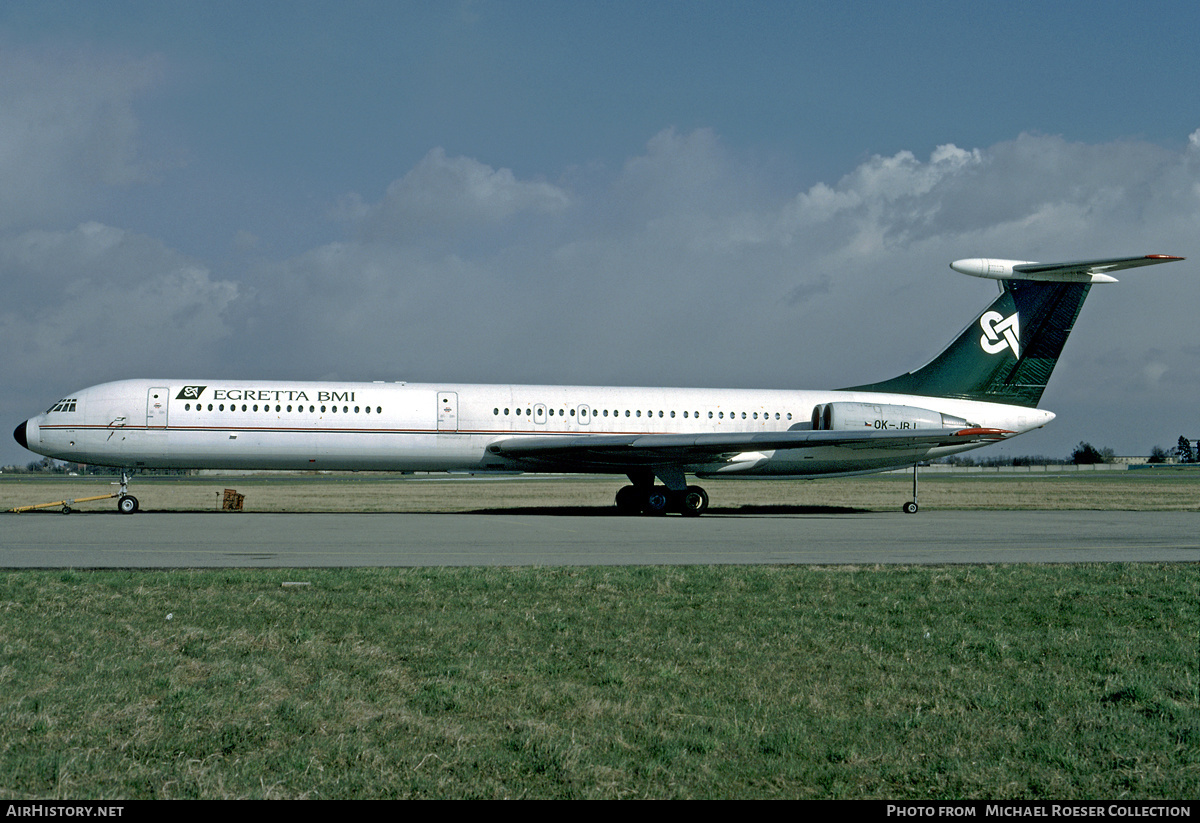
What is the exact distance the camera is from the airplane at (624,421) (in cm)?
2597

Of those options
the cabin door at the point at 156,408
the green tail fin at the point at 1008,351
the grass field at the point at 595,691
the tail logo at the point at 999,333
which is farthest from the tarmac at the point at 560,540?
the tail logo at the point at 999,333

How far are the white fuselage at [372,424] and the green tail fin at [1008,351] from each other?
2613 millimetres

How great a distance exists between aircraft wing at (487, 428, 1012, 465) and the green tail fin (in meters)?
2.99

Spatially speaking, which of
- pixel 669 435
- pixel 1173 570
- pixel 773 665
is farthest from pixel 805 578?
pixel 669 435

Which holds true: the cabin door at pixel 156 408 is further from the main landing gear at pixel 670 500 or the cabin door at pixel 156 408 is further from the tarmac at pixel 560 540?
the main landing gear at pixel 670 500

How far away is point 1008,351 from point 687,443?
12.2 meters

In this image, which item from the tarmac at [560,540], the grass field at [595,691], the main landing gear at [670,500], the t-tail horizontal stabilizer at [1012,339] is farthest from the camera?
the t-tail horizontal stabilizer at [1012,339]

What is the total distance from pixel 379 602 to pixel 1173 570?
34.6 feet

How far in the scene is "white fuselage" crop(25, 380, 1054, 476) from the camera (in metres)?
25.8

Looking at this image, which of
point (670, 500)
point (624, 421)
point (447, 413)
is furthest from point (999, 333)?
point (447, 413)

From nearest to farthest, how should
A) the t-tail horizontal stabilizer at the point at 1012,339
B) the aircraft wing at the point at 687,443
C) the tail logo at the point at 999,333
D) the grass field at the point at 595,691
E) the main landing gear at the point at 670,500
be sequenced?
1. the grass field at the point at 595,691
2. the aircraft wing at the point at 687,443
3. the main landing gear at the point at 670,500
4. the t-tail horizontal stabilizer at the point at 1012,339
5. the tail logo at the point at 999,333

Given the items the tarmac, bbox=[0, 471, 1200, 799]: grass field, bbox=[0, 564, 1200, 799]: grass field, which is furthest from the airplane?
bbox=[0, 564, 1200, 799]: grass field

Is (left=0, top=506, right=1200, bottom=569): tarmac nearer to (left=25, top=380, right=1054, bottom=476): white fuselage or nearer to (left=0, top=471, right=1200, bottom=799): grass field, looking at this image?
(left=25, top=380, right=1054, bottom=476): white fuselage

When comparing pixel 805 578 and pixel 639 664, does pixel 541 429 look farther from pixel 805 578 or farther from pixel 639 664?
pixel 639 664
